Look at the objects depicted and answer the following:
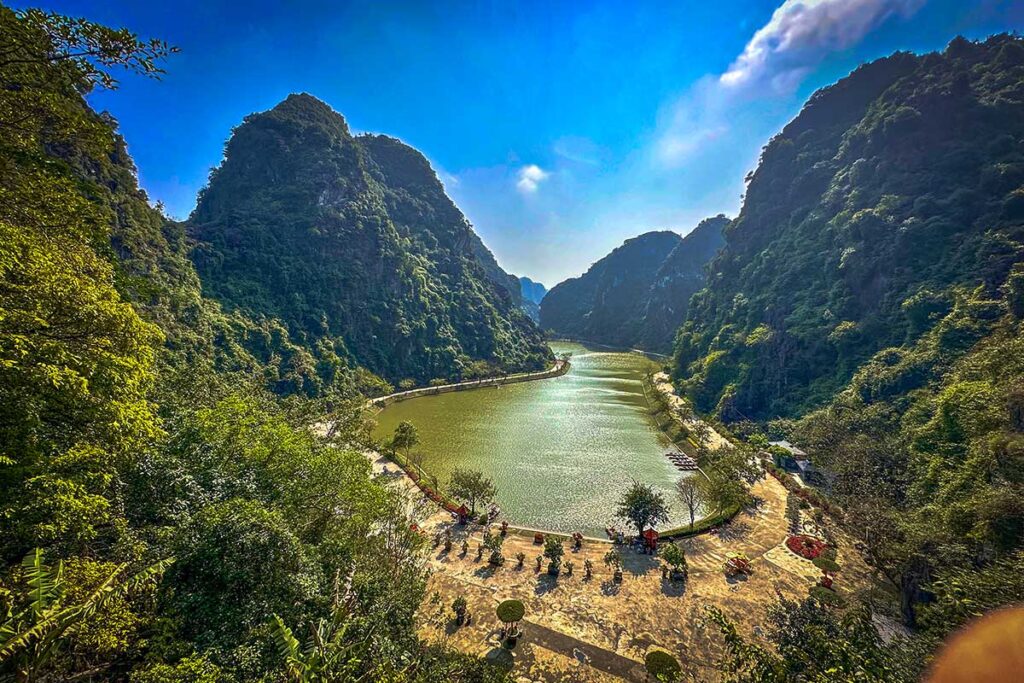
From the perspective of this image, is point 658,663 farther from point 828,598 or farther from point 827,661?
point 828,598

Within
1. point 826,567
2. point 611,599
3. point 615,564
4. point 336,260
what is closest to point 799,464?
point 826,567

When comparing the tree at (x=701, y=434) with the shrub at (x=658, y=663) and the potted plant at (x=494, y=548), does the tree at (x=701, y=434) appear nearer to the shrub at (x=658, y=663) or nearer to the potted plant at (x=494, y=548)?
the potted plant at (x=494, y=548)

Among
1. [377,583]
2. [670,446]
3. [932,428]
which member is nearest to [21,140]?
[377,583]

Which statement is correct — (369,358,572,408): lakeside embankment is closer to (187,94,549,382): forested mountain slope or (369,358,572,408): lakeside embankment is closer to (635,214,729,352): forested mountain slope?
(187,94,549,382): forested mountain slope

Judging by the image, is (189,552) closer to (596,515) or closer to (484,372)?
(596,515)

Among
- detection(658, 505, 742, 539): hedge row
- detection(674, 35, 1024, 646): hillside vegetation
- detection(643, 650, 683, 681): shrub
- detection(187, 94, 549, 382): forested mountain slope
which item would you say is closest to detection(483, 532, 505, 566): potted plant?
detection(643, 650, 683, 681): shrub

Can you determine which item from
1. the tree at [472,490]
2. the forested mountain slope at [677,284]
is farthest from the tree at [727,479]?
the forested mountain slope at [677,284]
